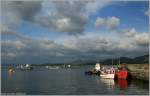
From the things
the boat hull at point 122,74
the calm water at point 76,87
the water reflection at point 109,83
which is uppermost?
the boat hull at point 122,74

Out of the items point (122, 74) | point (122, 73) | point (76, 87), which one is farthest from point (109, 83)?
point (76, 87)

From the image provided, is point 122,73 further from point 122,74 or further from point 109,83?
point 109,83

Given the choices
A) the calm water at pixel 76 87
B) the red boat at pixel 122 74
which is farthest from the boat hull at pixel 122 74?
the calm water at pixel 76 87

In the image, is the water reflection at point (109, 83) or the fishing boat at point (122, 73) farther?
the fishing boat at point (122, 73)

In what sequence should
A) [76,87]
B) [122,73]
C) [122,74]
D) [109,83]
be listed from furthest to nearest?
[122,73] → [122,74] → [109,83] → [76,87]

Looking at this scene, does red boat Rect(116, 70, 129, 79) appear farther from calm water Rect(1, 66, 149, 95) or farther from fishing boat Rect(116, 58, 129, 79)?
calm water Rect(1, 66, 149, 95)

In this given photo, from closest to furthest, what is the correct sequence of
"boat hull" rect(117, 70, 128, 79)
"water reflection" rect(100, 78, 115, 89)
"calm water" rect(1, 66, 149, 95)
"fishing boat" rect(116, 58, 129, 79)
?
1. "calm water" rect(1, 66, 149, 95)
2. "water reflection" rect(100, 78, 115, 89)
3. "boat hull" rect(117, 70, 128, 79)
4. "fishing boat" rect(116, 58, 129, 79)

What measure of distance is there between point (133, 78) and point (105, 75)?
9.66 metres

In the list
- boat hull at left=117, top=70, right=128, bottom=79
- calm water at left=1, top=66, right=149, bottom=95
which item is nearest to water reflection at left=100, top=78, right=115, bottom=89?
calm water at left=1, top=66, right=149, bottom=95

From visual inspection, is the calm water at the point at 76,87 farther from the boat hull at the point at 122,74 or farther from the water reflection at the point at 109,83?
the boat hull at the point at 122,74

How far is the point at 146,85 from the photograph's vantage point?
37531mm

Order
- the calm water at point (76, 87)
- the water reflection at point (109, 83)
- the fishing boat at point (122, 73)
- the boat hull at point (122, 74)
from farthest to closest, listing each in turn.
Answer: the fishing boat at point (122, 73) < the boat hull at point (122, 74) < the water reflection at point (109, 83) < the calm water at point (76, 87)

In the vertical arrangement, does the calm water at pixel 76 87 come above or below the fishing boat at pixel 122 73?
below

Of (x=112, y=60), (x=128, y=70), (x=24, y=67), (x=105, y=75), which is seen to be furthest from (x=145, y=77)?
(x=24, y=67)
